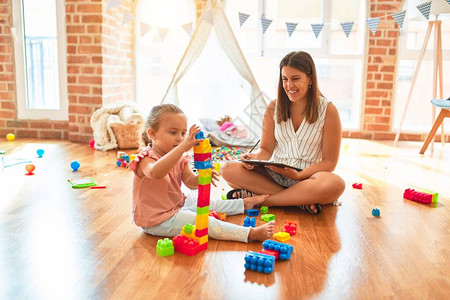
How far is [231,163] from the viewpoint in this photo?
2217mm

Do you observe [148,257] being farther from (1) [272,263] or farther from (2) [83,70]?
(2) [83,70]

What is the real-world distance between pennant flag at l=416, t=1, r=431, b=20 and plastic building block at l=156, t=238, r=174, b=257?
281 centimetres

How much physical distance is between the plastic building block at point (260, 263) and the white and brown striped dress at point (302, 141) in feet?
2.63

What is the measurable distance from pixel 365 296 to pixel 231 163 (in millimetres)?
1053

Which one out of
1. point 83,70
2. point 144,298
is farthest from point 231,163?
point 83,70

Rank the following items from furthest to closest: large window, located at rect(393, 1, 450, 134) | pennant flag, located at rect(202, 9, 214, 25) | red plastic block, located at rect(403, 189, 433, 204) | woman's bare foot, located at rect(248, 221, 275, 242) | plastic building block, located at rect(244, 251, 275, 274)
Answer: large window, located at rect(393, 1, 450, 134), pennant flag, located at rect(202, 9, 214, 25), red plastic block, located at rect(403, 189, 433, 204), woman's bare foot, located at rect(248, 221, 275, 242), plastic building block, located at rect(244, 251, 275, 274)

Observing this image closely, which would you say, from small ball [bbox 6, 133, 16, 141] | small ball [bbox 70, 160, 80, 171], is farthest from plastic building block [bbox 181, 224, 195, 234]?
small ball [bbox 6, 133, 16, 141]

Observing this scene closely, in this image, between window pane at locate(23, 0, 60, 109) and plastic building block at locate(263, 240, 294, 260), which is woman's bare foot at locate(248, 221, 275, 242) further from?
window pane at locate(23, 0, 60, 109)

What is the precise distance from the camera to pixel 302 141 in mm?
2176

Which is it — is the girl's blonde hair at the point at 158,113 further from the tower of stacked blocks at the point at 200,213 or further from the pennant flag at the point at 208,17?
the pennant flag at the point at 208,17

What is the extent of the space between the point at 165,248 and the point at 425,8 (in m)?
2.87

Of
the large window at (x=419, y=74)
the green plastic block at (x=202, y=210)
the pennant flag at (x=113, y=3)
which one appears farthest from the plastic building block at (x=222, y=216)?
the large window at (x=419, y=74)

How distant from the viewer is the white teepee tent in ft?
12.7

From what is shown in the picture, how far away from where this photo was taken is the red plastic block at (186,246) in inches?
61.6
